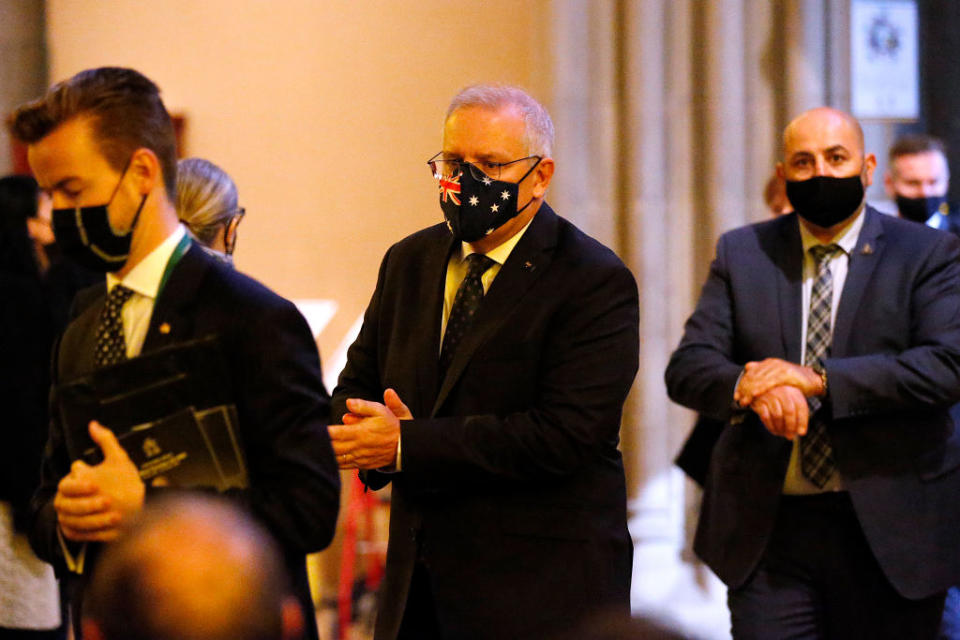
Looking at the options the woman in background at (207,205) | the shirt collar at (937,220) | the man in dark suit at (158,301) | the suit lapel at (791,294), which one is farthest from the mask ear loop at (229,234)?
the shirt collar at (937,220)

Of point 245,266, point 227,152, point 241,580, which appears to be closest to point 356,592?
point 245,266

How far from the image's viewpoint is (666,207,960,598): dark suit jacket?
3361mm

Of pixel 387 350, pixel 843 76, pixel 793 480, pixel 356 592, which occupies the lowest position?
pixel 356 592

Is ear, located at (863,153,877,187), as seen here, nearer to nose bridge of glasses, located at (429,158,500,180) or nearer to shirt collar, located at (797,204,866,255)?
shirt collar, located at (797,204,866,255)

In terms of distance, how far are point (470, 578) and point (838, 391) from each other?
3.93 feet

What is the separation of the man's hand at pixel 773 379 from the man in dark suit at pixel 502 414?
590mm

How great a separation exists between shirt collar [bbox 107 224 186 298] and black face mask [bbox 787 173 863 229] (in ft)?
6.92

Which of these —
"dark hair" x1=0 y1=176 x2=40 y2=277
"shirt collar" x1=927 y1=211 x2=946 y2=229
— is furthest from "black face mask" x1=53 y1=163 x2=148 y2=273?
Answer: "shirt collar" x1=927 y1=211 x2=946 y2=229

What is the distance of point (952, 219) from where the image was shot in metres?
5.07

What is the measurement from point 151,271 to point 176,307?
10cm

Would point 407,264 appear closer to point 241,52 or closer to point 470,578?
point 470,578

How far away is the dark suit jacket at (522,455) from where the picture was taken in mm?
2713

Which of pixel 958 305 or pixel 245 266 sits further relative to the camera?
pixel 245 266

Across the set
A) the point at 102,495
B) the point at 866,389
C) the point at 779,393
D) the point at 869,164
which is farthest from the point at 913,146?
the point at 102,495
